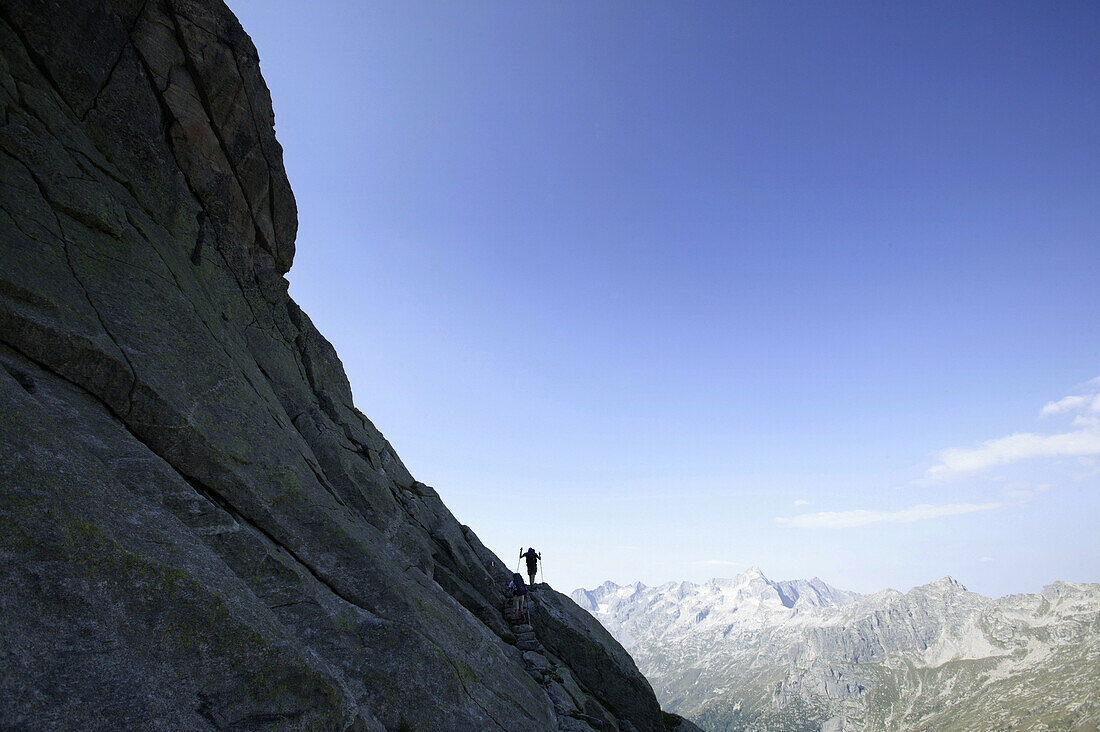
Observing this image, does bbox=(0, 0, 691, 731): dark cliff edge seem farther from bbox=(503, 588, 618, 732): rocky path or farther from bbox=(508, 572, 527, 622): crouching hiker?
bbox=(508, 572, 527, 622): crouching hiker

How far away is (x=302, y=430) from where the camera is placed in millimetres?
29156

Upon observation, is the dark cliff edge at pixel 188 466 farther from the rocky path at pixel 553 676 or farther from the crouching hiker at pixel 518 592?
the crouching hiker at pixel 518 592

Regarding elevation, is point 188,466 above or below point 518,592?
below

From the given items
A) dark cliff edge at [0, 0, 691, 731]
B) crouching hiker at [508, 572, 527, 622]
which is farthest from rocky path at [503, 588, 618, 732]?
crouching hiker at [508, 572, 527, 622]

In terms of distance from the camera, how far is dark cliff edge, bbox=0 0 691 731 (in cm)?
1179

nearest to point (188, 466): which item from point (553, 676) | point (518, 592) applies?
point (553, 676)

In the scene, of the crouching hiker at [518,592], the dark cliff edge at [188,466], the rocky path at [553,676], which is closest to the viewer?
the dark cliff edge at [188,466]

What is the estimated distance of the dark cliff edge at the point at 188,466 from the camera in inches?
464

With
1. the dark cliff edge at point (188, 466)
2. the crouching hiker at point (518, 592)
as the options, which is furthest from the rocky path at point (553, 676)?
the crouching hiker at point (518, 592)

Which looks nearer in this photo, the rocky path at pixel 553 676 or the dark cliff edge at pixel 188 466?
the dark cliff edge at pixel 188 466

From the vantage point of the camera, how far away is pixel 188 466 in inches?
718

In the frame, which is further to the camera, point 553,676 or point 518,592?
point 518,592

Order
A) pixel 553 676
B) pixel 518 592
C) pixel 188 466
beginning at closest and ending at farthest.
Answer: pixel 188 466
pixel 553 676
pixel 518 592

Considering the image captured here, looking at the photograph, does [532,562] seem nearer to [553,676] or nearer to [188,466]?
[553,676]
